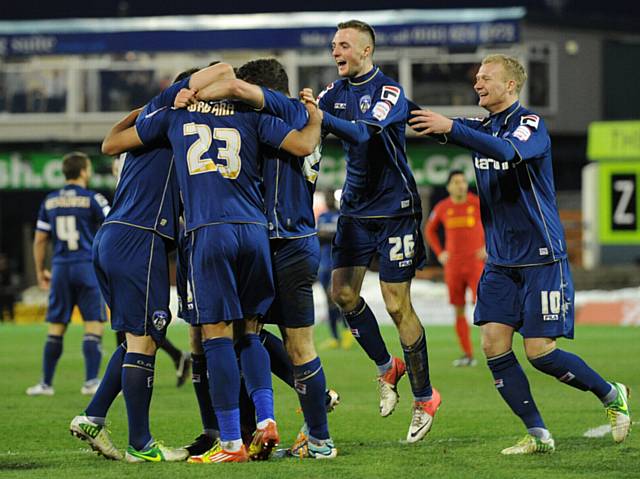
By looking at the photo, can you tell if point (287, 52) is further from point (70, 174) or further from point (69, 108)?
point (70, 174)

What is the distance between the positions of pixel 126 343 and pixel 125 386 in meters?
0.29

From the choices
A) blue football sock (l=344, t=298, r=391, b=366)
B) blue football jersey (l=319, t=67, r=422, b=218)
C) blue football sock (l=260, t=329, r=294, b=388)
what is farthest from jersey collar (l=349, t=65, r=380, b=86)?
blue football sock (l=260, t=329, r=294, b=388)

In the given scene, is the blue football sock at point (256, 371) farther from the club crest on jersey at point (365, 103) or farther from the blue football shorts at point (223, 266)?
the club crest on jersey at point (365, 103)

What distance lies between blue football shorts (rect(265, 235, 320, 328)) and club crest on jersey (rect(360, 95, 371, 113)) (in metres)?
1.18

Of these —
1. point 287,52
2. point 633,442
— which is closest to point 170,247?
point 633,442

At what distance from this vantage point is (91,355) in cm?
1191

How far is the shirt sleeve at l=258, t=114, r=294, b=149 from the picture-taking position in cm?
675

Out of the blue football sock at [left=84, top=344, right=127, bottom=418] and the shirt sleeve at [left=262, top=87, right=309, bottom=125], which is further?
the blue football sock at [left=84, top=344, right=127, bottom=418]

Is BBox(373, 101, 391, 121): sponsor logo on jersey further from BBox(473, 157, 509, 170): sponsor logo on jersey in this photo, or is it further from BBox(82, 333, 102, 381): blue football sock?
BBox(82, 333, 102, 381): blue football sock

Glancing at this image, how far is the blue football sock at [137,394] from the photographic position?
696cm

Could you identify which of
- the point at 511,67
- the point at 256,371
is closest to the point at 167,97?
the point at 256,371

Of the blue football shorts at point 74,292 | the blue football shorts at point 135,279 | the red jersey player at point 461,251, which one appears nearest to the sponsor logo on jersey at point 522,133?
the blue football shorts at point 135,279

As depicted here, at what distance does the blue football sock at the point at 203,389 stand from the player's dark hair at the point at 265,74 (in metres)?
1.66

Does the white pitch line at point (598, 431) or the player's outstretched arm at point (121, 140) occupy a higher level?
the player's outstretched arm at point (121, 140)
